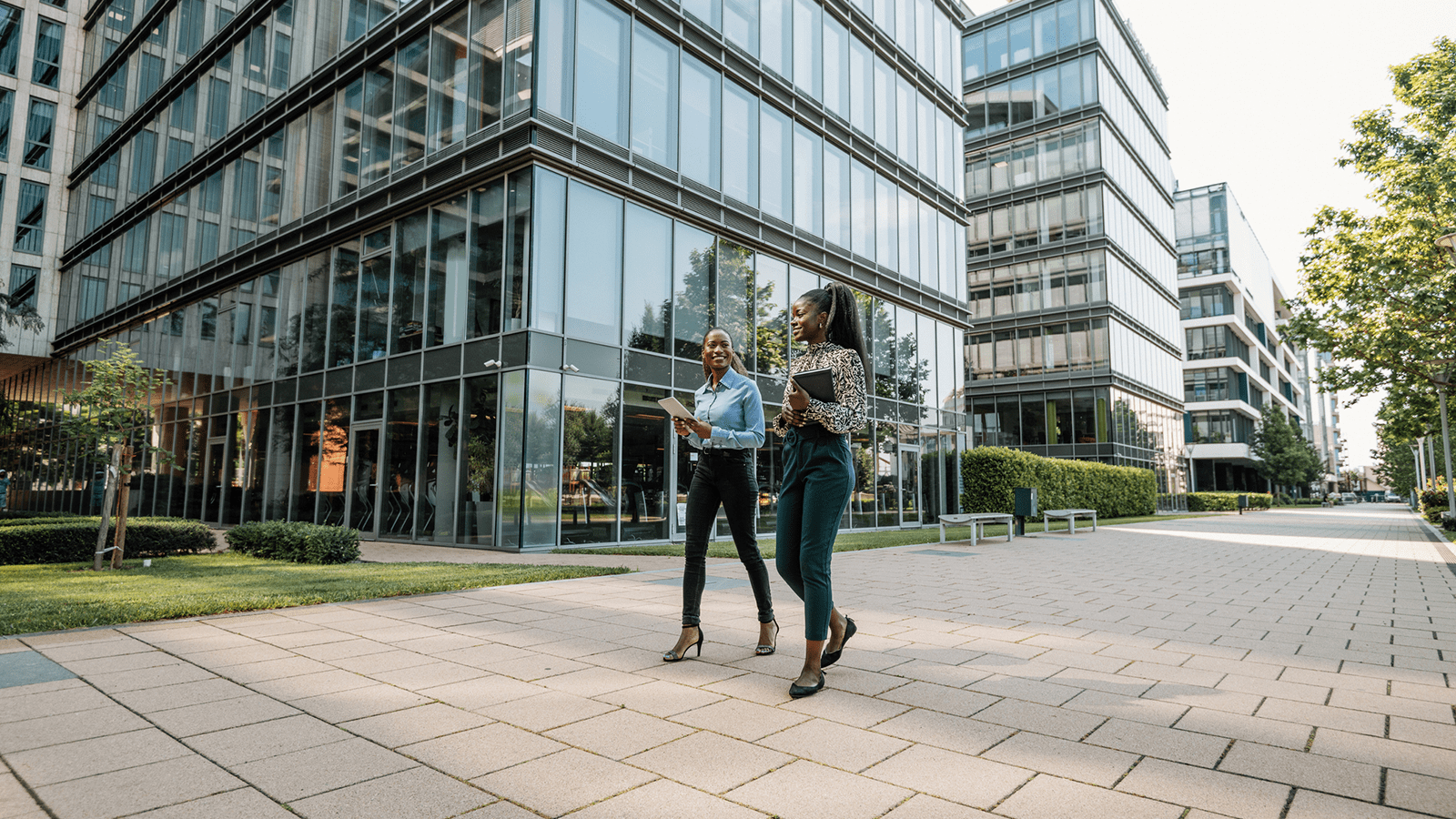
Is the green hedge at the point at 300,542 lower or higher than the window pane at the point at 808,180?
lower

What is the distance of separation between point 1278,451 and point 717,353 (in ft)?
227

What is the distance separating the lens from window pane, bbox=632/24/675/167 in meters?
15.1

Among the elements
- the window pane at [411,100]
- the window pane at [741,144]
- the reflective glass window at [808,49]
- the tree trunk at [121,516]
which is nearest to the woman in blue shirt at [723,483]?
the tree trunk at [121,516]

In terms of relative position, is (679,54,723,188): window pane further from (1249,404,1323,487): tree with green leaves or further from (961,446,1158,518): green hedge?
(1249,404,1323,487): tree with green leaves

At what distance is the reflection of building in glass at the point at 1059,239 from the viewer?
36.2 m

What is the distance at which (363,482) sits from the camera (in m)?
15.4

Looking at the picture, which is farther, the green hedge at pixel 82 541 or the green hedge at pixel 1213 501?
the green hedge at pixel 1213 501

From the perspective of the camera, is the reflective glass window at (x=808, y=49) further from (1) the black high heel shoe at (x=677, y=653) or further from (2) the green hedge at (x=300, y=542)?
(1) the black high heel shoe at (x=677, y=653)

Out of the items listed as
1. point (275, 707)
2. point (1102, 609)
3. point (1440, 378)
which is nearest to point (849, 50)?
point (1440, 378)

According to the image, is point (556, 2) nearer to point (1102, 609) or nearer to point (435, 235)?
point (435, 235)

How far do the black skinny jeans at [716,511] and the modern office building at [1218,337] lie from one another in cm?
6137

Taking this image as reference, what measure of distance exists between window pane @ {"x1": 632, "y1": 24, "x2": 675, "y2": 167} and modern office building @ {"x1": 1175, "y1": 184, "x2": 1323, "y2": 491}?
53.4 meters

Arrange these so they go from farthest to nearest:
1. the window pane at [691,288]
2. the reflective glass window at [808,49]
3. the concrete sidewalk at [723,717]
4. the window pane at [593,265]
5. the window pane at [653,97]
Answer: the reflective glass window at [808,49]
the window pane at [691,288]
the window pane at [653,97]
the window pane at [593,265]
the concrete sidewalk at [723,717]

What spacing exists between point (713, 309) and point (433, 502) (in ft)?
21.7
